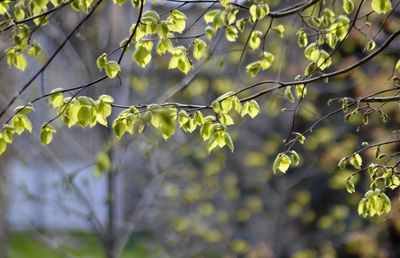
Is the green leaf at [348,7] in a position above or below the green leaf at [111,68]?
above

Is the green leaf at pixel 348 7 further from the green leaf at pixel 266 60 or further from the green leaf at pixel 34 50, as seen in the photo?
the green leaf at pixel 34 50

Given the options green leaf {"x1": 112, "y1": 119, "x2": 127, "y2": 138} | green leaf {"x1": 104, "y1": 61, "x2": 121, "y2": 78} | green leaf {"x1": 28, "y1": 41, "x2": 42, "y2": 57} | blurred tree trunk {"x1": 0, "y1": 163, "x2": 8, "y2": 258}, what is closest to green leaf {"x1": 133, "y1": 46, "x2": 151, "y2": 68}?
green leaf {"x1": 104, "y1": 61, "x2": 121, "y2": 78}

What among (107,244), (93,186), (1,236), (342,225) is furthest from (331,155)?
(93,186)

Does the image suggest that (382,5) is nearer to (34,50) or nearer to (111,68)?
(111,68)

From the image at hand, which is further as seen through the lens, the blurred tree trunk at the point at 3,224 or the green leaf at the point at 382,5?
the blurred tree trunk at the point at 3,224

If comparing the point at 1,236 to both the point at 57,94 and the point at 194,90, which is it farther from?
the point at 57,94

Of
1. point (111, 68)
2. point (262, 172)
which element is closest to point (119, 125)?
point (111, 68)

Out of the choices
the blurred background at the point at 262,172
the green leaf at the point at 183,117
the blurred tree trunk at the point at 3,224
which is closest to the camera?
the green leaf at the point at 183,117

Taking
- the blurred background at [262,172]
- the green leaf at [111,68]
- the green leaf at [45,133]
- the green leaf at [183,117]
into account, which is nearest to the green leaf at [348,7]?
the green leaf at [183,117]

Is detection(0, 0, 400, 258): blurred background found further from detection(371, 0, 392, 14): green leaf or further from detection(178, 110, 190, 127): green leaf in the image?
detection(371, 0, 392, 14): green leaf

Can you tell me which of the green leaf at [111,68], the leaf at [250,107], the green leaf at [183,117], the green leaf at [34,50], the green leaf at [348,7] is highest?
the green leaf at [348,7]

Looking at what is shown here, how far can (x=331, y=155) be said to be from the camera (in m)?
5.98

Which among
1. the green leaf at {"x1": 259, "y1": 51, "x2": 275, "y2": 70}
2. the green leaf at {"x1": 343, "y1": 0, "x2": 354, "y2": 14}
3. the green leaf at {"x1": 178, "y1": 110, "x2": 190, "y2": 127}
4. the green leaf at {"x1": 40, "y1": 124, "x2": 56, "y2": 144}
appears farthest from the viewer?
the green leaf at {"x1": 259, "y1": 51, "x2": 275, "y2": 70}

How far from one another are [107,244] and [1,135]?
2692mm
